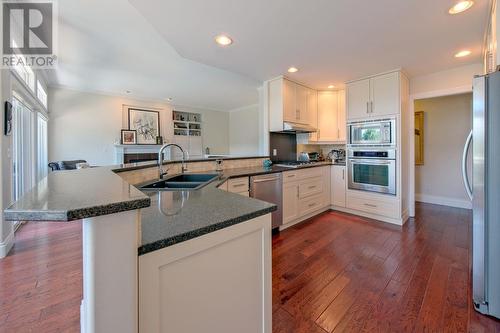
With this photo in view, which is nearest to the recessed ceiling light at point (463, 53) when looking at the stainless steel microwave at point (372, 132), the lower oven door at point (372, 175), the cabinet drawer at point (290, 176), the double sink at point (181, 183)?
the stainless steel microwave at point (372, 132)

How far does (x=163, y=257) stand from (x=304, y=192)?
293 centimetres

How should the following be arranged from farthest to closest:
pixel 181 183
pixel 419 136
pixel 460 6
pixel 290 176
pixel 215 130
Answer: pixel 215 130 < pixel 419 136 < pixel 290 176 < pixel 181 183 < pixel 460 6

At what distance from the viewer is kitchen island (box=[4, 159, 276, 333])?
56 cm

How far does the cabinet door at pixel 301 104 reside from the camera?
384 cm

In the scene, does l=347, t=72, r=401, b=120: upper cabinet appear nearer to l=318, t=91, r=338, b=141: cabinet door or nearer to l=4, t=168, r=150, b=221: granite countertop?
l=318, t=91, r=338, b=141: cabinet door

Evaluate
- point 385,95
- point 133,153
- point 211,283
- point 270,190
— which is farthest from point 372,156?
point 133,153

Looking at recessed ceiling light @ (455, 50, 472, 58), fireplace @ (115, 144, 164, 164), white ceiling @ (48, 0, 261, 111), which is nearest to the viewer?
white ceiling @ (48, 0, 261, 111)

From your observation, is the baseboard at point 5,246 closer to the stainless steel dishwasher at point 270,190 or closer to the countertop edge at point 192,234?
the stainless steel dishwasher at point 270,190

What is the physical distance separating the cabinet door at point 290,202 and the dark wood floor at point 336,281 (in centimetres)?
21

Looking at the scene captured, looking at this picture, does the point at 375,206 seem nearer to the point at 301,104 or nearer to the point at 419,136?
the point at 301,104

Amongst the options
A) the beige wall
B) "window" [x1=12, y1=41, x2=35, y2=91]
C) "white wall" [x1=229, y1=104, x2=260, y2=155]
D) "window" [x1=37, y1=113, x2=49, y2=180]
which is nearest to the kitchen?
"window" [x1=37, y1=113, x2=49, y2=180]

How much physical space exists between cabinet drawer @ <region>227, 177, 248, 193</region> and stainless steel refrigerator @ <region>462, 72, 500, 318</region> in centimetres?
195

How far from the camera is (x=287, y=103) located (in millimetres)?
3637

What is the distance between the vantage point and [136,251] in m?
0.62
